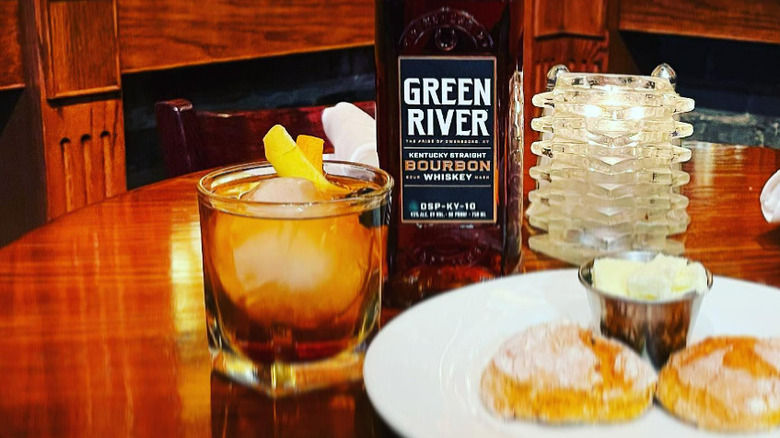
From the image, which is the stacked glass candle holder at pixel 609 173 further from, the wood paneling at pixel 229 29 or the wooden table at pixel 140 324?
the wood paneling at pixel 229 29

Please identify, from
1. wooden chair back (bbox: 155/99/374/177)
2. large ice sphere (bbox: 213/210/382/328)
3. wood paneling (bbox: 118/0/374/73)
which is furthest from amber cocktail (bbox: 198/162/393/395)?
wood paneling (bbox: 118/0/374/73)

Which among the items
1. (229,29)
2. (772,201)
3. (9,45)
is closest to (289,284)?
(772,201)

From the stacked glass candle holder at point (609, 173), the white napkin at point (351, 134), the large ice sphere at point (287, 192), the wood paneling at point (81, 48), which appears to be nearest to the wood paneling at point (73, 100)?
the wood paneling at point (81, 48)

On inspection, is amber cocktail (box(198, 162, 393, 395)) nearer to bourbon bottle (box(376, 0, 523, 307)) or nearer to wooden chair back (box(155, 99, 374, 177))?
bourbon bottle (box(376, 0, 523, 307))

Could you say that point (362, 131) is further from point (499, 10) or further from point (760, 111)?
point (760, 111)

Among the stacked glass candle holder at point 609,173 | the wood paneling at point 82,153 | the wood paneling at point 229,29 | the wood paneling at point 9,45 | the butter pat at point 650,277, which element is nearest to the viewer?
the butter pat at point 650,277

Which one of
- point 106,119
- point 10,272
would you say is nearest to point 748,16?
point 106,119
